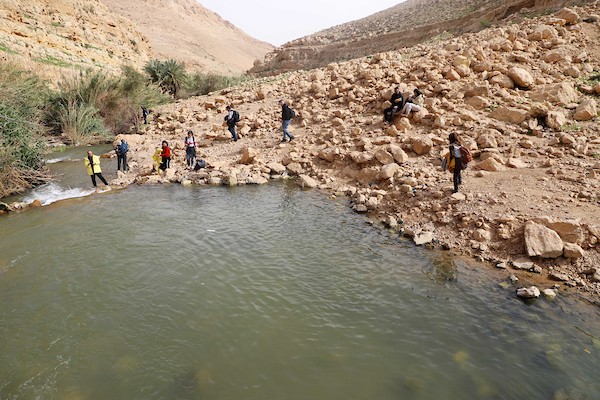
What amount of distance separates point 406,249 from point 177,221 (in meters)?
5.41

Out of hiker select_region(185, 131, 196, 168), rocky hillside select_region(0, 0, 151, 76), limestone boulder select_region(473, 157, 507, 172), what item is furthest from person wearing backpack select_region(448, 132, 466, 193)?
rocky hillside select_region(0, 0, 151, 76)

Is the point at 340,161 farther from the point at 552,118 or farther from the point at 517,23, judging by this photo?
the point at 517,23

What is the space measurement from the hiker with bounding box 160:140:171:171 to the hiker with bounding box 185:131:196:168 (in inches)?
26.8

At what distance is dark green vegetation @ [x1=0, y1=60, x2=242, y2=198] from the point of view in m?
10.9

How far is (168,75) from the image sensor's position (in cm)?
2630

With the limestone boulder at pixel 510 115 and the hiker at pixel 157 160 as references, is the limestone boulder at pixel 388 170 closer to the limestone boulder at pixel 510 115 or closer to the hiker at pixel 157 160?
the limestone boulder at pixel 510 115

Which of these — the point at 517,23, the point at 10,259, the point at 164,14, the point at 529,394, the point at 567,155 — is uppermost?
the point at 164,14

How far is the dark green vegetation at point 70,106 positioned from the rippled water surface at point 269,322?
157 inches

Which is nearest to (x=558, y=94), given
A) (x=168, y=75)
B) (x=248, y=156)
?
(x=248, y=156)

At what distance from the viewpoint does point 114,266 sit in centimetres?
663

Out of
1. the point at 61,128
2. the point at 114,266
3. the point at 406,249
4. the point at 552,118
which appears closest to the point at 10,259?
the point at 114,266

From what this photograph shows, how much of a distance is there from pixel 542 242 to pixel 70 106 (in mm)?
21045

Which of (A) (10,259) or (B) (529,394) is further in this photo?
(A) (10,259)

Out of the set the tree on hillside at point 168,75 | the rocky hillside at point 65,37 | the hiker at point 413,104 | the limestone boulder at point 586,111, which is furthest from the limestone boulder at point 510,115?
the rocky hillside at point 65,37
